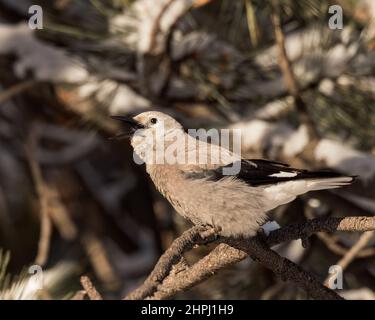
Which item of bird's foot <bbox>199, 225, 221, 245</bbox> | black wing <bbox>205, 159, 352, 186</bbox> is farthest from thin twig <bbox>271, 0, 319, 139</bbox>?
bird's foot <bbox>199, 225, 221, 245</bbox>

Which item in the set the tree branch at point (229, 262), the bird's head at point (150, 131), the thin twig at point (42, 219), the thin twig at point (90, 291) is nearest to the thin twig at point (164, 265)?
the tree branch at point (229, 262)

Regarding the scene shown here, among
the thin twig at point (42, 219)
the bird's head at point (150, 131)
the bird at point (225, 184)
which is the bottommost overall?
the thin twig at point (42, 219)

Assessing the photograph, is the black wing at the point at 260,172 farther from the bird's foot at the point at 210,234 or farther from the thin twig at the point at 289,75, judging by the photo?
the thin twig at the point at 289,75

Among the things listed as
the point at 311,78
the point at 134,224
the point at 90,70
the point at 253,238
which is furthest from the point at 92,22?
the point at 253,238

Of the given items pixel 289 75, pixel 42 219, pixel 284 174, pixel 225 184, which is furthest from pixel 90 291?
pixel 42 219

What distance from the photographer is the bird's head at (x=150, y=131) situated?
2.57 m

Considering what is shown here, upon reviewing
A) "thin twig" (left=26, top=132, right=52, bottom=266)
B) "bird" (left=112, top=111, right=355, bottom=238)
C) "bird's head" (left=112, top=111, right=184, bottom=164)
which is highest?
"bird's head" (left=112, top=111, right=184, bottom=164)

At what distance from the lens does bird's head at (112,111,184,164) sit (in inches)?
101

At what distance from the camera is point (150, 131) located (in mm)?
2596

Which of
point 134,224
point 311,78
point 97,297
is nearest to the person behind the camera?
point 97,297

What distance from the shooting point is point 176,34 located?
3.63m

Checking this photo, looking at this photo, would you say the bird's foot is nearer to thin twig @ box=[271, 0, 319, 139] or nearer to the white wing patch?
the white wing patch
